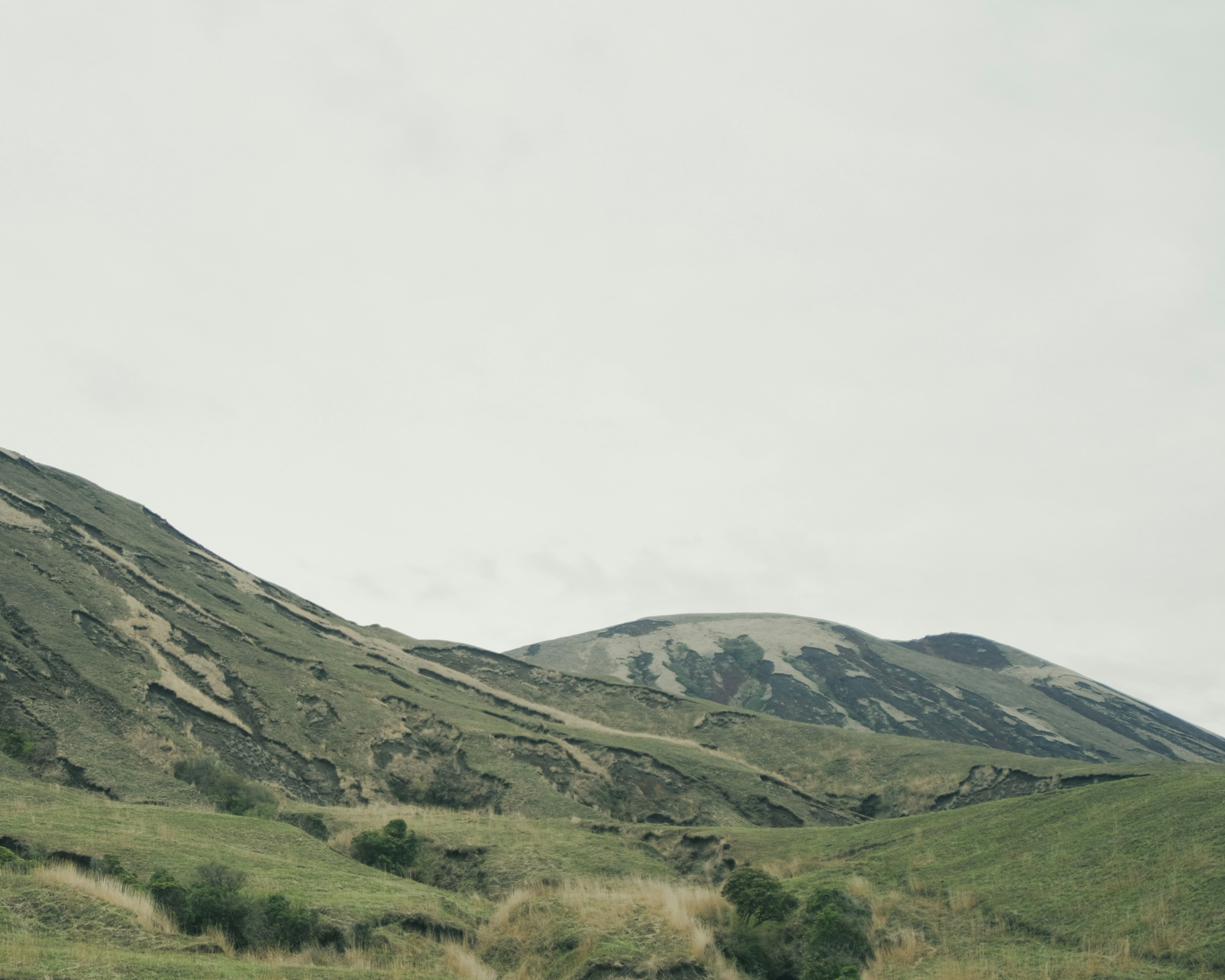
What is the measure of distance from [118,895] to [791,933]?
12.4 meters

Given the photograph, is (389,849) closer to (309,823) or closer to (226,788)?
(309,823)

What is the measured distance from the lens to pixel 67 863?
1459 centimetres

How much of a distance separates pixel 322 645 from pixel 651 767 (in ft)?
75.2

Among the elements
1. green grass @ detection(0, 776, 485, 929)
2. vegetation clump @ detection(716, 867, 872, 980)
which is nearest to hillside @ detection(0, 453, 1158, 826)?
green grass @ detection(0, 776, 485, 929)

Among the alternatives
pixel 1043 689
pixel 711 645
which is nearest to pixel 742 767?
pixel 711 645

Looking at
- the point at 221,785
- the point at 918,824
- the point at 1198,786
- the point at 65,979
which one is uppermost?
the point at 1198,786

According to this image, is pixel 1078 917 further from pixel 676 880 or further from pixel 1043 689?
pixel 1043 689

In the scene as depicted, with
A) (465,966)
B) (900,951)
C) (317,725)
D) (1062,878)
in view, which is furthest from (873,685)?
(465,966)

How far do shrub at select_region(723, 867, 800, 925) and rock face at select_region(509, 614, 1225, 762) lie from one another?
58712 millimetres

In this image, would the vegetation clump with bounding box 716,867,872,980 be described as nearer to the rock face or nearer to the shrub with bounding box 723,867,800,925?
the shrub with bounding box 723,867,800,925

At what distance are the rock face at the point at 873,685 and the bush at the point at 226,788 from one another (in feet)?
151

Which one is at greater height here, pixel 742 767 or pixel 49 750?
pixel 742 767

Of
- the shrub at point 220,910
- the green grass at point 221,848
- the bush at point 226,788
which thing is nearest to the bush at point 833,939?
the green grass at point 221,848

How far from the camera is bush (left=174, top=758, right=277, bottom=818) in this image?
27.3 m
